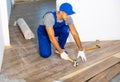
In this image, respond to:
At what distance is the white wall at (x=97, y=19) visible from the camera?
12.7 feet

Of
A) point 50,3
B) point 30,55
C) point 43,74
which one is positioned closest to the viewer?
point 43,74

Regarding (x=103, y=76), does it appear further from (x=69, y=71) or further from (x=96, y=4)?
(x=96, y=4)

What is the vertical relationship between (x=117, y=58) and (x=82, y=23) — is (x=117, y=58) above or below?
below

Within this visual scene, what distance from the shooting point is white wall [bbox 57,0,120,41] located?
386cm

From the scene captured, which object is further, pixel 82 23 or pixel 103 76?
pixel 82 23

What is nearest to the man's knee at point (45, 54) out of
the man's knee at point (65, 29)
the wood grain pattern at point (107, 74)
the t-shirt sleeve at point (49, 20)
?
the man's knee at point (65, 29)

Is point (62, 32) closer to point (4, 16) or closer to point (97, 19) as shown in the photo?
point (97, 19)

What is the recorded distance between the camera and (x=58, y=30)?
3490mm

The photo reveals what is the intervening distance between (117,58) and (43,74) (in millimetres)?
1100

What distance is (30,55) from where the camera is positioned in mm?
3602

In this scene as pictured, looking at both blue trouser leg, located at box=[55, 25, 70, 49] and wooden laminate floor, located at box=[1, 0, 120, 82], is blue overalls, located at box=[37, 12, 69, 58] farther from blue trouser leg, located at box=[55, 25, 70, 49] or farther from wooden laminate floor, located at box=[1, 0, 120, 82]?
wooden laminate floor, located at box=[1, 0, 120, 82]

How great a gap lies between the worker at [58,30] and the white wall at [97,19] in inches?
20.8

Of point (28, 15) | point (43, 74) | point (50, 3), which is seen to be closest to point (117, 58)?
point (43, 74)

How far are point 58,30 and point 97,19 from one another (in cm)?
83
